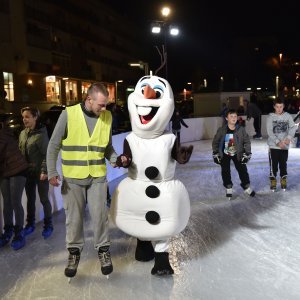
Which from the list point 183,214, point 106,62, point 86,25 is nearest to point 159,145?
point 183,214

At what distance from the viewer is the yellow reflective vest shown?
10.9 ft

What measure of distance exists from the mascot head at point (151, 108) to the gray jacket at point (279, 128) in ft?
10.5

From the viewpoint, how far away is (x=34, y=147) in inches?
173

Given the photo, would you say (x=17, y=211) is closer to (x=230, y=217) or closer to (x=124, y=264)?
(x=124, y=264)

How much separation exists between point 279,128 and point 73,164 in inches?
156

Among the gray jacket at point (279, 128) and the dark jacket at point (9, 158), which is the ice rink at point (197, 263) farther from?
the gray jacket at point (279, 128)

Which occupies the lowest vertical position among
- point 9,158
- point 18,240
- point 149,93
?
point 18,240

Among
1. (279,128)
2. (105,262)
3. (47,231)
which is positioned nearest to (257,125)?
(279,128)

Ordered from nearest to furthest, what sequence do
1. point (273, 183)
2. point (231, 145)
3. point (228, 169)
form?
point (231, 145)
point (228, 169)
point (273, 183)

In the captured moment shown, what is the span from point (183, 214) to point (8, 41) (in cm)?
2624

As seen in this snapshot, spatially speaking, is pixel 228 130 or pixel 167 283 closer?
pixel 167 283

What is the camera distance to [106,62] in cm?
4766

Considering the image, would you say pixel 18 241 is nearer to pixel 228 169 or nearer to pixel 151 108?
pixel 151 108

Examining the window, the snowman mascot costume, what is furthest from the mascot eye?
the window
